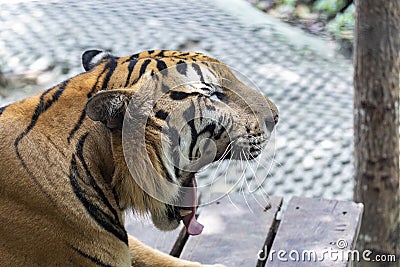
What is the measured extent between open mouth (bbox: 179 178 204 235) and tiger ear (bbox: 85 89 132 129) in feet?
1.24

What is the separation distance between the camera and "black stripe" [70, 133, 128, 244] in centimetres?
184

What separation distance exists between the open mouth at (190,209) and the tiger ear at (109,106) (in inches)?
14.9

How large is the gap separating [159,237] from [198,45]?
9.88 feet

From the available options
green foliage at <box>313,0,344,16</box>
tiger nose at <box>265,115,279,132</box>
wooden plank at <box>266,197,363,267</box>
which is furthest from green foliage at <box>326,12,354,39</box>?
tiger nose at <box>265,115,279,132</box>

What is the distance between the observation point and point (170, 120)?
1846 mm

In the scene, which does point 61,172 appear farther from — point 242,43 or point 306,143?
point 242,43

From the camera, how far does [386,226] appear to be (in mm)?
3236

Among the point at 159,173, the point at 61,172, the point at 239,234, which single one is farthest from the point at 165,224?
the point at 239,234

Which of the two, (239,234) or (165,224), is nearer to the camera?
(165,224)

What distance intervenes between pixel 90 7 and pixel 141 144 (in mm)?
3953

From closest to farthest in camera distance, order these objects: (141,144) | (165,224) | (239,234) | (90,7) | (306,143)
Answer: (141,144), (165,224), (239,234), (306,143), (90,7)

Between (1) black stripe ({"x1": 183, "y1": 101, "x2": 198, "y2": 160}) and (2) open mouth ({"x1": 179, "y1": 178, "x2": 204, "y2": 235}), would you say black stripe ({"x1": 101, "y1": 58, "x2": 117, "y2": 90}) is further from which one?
(2) open mouth ({"x1": 179, "y1": 178, "x2": 204, "y2": 235})

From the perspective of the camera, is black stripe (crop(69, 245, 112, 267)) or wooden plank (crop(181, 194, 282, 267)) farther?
wooden plank (crop(181, 194, 282, 267))

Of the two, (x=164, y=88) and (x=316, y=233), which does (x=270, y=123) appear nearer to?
(x=164, y=88)
